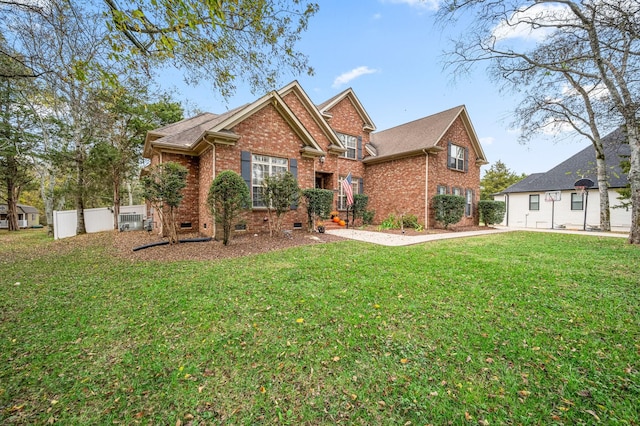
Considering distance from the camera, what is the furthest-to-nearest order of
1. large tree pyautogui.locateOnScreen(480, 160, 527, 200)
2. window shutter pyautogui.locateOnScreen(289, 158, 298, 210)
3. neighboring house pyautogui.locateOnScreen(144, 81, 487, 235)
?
large tree pyautogui.locateOnScreen(480, 160, 527, 200), window shutter pyautogui.locateOnScreen(289, 158, 298, 210), neighboring house pyautogui.locateOnScreen(144, 81, 487, 235)

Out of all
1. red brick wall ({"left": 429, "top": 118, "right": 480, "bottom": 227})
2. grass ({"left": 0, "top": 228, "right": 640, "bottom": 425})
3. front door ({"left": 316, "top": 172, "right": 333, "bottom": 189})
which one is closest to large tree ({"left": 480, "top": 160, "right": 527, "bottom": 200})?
red brick wall ({"left": 429, "top": 118, "right": 480, "bottom": 227})

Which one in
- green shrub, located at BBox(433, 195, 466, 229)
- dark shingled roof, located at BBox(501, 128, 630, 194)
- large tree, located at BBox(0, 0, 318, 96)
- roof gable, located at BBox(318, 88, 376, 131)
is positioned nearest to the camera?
large tree, located at BBox(0, 0, 318, 96)

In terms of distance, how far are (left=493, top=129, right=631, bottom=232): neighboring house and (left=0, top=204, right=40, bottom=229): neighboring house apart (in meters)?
59.0

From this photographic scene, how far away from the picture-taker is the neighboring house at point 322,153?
31.5 ft

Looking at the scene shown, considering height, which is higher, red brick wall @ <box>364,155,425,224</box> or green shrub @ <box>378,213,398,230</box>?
red brick wall @ <box>364,155,425,224</box>

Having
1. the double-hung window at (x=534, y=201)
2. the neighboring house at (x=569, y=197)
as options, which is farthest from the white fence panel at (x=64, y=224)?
the double-hung window at (x=534, y=201)

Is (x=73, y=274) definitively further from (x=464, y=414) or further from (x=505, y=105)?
(x=505, y=105)

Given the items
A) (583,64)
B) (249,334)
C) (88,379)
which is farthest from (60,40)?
(583,64)

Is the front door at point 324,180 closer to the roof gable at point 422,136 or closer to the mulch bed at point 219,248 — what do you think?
the roof gable at point 422,136

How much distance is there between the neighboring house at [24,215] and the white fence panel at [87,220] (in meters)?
33.0

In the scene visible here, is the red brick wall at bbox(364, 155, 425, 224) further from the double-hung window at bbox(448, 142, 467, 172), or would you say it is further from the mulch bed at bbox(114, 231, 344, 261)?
the mulch bed at bbox(114, 231, 344, 261)

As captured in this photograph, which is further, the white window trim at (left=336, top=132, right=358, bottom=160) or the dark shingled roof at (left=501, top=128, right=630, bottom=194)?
the white window trim at (left=336, top=132, right=358, bottom=160)

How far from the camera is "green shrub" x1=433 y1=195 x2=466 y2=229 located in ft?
44.2

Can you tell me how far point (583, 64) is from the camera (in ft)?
28.7
